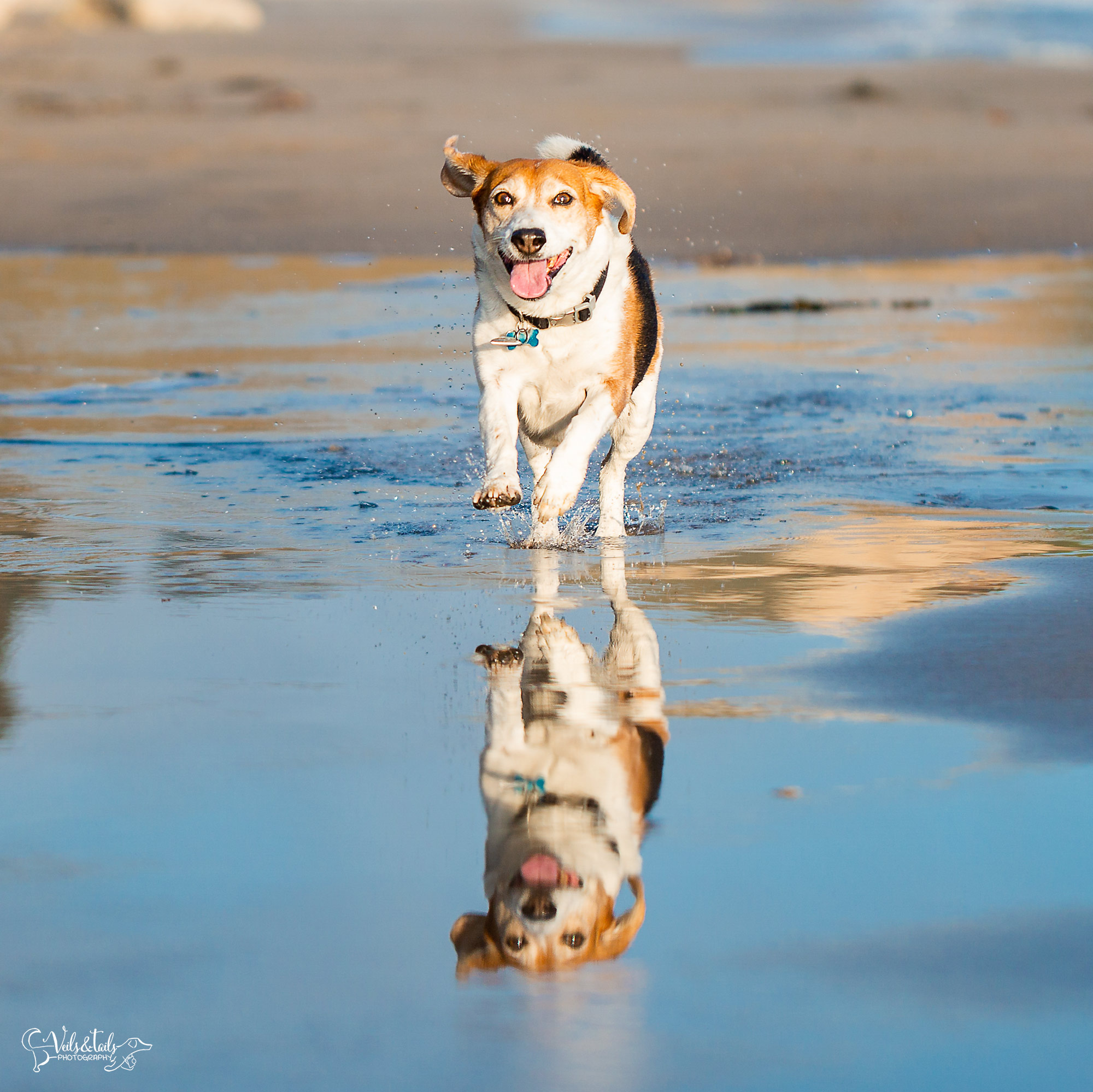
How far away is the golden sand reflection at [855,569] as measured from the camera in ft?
14.4

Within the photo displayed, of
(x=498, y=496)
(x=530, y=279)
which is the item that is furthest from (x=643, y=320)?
(x=498, y=496)

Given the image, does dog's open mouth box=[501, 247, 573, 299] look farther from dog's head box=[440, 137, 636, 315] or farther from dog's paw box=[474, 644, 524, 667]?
dog's paw box=[474, 644, 524, 667]

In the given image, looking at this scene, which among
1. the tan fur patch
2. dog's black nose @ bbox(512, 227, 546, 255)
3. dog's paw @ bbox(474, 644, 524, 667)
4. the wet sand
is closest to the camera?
dog's paw @ bbox(474, 644, 524, 667)

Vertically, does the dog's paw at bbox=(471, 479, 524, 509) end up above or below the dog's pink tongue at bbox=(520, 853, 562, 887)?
above

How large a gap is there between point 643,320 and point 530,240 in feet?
3.00

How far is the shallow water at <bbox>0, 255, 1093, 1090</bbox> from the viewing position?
88.5 inches

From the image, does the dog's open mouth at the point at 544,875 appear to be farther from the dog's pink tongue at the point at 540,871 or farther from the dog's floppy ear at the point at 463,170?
the dog's floppy ear at the point at 463,170

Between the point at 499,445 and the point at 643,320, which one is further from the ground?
the point at 643,320

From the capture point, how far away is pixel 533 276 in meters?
5.23

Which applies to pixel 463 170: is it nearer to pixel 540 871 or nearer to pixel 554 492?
pixel 554 492

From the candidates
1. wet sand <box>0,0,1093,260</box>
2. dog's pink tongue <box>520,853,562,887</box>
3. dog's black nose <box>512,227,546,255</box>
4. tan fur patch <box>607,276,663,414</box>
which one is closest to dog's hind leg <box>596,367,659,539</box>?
tan fur patch <box>607,276,663,414</box>

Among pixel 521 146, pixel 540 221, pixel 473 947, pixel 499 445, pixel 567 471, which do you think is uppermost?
pixel 521 146

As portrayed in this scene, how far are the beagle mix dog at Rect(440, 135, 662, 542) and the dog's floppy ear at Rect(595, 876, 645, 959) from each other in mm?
2652

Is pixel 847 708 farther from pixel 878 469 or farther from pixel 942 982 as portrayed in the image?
pixel 878 469
